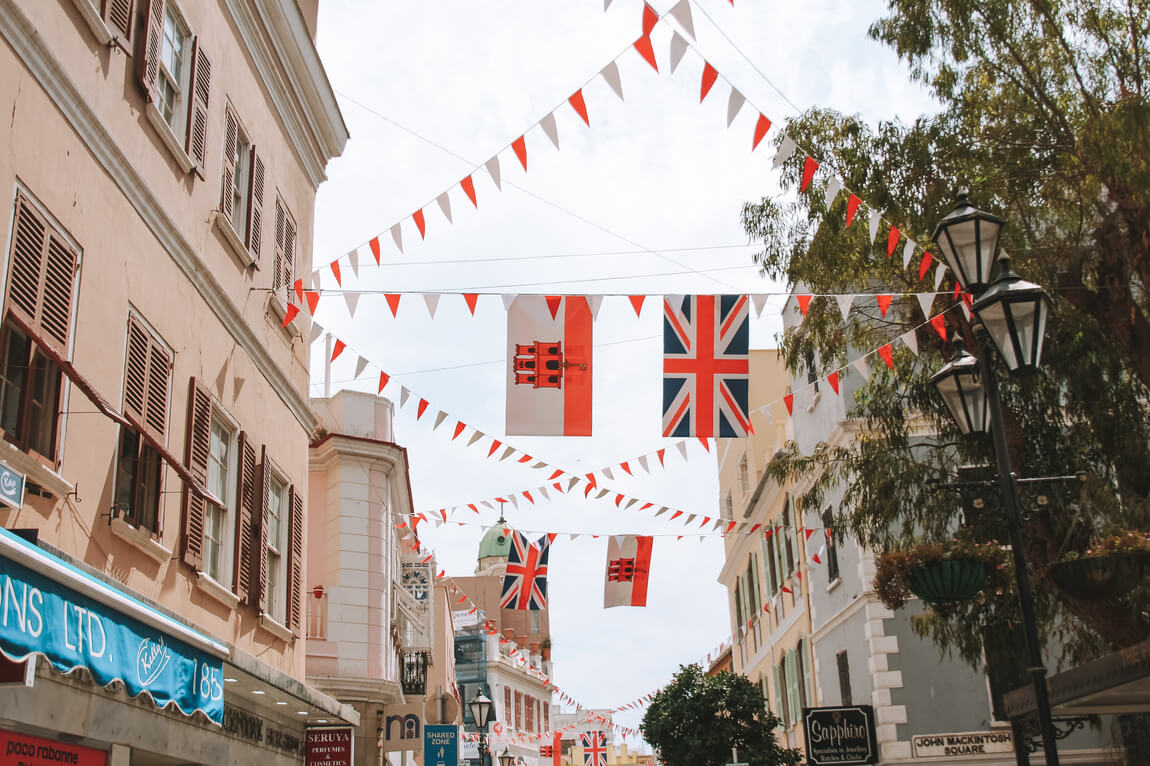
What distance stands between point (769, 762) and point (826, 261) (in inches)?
523

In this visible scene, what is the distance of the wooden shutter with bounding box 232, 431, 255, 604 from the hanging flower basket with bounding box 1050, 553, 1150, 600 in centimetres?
776

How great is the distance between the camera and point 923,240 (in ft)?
42.8

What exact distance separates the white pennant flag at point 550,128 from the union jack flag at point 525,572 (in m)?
10.5

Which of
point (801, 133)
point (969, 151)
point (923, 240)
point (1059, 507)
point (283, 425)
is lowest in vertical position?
point (1059, 507)

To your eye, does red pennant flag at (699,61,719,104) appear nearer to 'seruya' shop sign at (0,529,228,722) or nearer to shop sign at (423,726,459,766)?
'seruya' shop sign at (0,529,228,722)

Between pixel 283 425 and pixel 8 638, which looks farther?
pixel 283 425

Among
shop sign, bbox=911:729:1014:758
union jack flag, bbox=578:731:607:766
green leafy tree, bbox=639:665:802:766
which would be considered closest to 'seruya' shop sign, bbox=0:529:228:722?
shop sign, bbox=911:729:1014:758

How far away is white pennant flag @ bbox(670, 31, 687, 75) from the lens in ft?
29.2

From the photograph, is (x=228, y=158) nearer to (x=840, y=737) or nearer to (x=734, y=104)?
(x=734, y=104)

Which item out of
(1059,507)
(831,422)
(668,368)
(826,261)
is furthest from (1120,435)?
(831,422)

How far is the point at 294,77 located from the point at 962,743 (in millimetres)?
15269

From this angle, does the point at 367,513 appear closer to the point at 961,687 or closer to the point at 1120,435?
the point at 961,687

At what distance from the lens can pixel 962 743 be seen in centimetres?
1895

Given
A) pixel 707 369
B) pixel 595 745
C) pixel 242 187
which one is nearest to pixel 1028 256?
pixel 707 369
